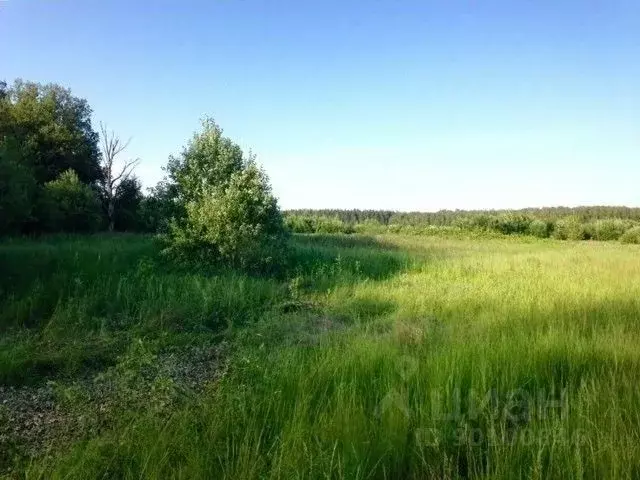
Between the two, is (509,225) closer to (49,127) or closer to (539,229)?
(539,229)

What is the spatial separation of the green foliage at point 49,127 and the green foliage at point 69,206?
2699 mm

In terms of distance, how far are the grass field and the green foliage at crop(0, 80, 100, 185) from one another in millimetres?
17910

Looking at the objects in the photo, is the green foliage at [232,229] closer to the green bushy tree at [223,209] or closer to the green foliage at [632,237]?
the green bushy tree at [223,209]

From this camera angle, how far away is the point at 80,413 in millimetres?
3482

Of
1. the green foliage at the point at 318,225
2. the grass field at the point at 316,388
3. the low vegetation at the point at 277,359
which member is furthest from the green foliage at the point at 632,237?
the grass field at the point at 316,388

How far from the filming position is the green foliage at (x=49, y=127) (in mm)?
23328

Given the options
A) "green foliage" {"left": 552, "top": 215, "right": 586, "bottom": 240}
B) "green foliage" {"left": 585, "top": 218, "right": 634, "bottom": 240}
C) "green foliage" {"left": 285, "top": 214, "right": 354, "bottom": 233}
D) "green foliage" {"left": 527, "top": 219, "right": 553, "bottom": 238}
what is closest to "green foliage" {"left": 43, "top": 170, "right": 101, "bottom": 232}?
"green foliage" {"left": 285, "top": 214, "right": 354, "bottom": 233}

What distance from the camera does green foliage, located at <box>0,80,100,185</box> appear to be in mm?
23328

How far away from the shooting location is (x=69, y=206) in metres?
20.6

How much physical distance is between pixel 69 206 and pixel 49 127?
5.74 metres

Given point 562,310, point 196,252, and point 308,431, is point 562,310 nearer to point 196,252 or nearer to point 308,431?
point 308,431

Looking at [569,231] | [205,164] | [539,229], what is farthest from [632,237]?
[205,164]

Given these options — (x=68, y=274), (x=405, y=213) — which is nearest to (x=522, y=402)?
(x=68, y=274)

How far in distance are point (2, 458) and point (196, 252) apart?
10.3 m
